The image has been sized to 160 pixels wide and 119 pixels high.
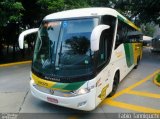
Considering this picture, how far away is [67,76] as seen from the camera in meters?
6.31

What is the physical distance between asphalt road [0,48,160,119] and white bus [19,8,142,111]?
20.5 inches

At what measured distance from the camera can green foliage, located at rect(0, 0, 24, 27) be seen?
12.2 m

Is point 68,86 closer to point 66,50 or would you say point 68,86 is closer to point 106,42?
point 66,50

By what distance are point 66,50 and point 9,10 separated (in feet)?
23.3

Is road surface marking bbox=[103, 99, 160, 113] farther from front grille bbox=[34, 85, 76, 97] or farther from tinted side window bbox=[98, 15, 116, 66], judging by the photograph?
front grille bbox=[34, 85, 76, 97]

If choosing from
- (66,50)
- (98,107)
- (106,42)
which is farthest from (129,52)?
(66,50)

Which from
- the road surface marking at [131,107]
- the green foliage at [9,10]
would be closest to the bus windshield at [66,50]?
the road surface marking at [131,107]

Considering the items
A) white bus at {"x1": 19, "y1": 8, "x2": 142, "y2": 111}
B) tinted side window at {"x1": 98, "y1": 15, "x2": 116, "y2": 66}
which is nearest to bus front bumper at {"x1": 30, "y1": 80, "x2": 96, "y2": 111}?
white bus at {"x1": 19, "y1": 8, "x2": 142, "y2": 111}

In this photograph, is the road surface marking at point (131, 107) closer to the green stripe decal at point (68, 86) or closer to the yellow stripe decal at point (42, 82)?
the green stripe decal at point (68, 86)

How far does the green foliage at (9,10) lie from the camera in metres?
12.2

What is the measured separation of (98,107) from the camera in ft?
24.3

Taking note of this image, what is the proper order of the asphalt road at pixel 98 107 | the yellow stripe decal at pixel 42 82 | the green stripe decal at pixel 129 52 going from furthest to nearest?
the green stripe decal at pixel 129 52, the asphalt road at pixel 98 107, the yellow stripe decal at pixel 42 82

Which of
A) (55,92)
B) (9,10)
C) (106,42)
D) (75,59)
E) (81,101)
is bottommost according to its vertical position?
(81,101)

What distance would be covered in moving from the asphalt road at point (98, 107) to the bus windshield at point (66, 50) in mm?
1212
